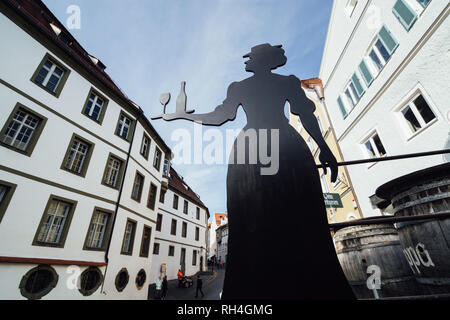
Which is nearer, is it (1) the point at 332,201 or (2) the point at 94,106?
(1) the point at 332,201

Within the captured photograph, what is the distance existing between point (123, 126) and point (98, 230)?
6.62 m

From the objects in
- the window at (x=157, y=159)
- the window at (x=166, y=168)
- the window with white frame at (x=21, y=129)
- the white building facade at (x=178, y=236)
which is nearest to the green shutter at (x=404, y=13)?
the window with white frame at (x=21, y=129)

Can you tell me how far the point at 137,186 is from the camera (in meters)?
13.5

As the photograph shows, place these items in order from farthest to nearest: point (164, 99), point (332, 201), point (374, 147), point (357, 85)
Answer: point (357, 85), point (374, 147), point (332, 201), point (164, 99)

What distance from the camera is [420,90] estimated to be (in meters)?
5.99

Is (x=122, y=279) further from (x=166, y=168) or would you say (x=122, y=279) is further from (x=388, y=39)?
(x=388, y=39)

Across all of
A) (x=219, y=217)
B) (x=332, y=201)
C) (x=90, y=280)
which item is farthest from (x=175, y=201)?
(x=219, y=217)

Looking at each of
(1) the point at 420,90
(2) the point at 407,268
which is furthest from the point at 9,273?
(1) the point at 420,90

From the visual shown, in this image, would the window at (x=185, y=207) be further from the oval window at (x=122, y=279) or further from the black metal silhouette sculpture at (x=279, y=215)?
the black metal silhouette sculpture at (x=279, y=215)

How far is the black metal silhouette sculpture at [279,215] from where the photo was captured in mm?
1173

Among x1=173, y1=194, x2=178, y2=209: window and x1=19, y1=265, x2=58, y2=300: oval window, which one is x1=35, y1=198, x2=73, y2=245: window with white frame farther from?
x1=173, y1=194, x2=178, y2=209: window

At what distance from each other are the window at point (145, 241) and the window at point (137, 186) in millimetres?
2277

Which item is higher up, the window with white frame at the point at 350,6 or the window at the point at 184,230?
the window with white frame at the point at 350,6
